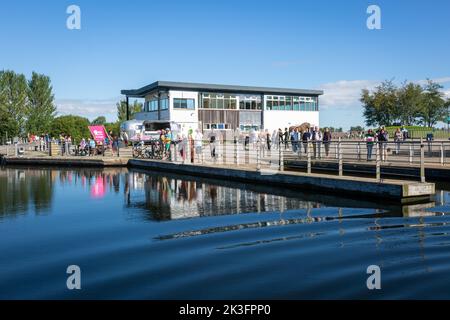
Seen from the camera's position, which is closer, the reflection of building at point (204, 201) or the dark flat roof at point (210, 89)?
the reflection of building at point (204, 201)

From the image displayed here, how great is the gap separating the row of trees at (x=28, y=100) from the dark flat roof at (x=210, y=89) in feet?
62.5

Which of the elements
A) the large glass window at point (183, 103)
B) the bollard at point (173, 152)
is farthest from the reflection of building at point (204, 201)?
the large glass window at point (183, 103)

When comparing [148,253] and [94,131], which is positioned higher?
[94,131]

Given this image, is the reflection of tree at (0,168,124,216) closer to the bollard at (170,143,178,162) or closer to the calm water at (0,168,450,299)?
the calm water at (0,168,450,299)

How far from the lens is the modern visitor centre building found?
57.2 m

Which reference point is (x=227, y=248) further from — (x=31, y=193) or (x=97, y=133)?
(x=97, y=133)

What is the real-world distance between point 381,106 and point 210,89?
20353mm

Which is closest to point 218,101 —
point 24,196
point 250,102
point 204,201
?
point 250,102

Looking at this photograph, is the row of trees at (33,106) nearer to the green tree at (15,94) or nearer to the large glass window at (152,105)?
the green tree at (15,94)

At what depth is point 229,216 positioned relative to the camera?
11.3 m

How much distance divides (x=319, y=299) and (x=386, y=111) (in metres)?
55.1

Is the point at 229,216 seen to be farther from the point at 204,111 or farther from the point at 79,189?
the point at 204,111

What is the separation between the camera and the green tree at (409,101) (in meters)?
55.2

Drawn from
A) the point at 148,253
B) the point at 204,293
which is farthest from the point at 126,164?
the point at 204,293
